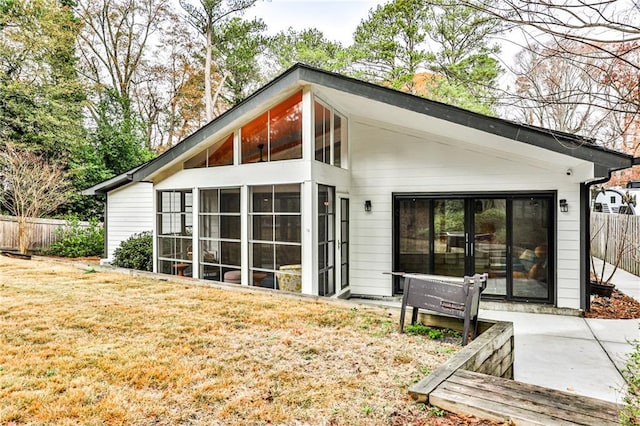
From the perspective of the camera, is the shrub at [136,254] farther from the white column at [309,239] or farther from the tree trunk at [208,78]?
the tree trunk at [208,78]

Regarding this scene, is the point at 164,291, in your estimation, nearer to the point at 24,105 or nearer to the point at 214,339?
the point at 214,339

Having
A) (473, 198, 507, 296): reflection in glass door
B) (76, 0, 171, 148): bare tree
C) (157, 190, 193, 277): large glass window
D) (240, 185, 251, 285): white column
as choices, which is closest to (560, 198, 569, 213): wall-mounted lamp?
(473, 198, 507, 296): reflection in glass door

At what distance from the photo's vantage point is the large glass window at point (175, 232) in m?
8.05

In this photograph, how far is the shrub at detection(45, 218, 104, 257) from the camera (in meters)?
11.9

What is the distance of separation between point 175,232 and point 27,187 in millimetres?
7067

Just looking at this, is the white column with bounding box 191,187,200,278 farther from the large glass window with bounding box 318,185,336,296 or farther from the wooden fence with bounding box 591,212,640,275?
the wooden fence with bounding box 591,212,640,275

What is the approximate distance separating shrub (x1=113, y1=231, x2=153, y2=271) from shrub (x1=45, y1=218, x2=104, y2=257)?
2.93 m

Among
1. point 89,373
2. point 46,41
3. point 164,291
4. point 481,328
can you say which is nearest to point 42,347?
point 89,373

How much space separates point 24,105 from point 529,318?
669 inches

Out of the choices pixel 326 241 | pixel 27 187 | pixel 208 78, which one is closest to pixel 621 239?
pixel 326 241

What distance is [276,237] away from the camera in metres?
6.62

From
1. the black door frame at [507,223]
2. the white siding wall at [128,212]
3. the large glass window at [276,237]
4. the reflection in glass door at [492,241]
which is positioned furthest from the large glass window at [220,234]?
the reflection in glass door at [492,241]

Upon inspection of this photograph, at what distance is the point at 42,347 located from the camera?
3.49 m

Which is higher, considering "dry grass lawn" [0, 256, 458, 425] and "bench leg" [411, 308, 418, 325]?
"bench leg" [411, 308, 418, 325]
